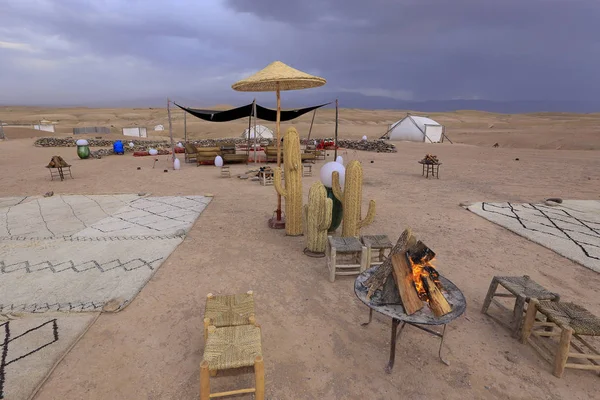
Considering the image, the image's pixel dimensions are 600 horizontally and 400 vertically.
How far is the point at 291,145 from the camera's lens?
243 inches

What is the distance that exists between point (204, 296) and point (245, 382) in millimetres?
1727

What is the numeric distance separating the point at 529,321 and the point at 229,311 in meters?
3.39

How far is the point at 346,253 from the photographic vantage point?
511 centimetres

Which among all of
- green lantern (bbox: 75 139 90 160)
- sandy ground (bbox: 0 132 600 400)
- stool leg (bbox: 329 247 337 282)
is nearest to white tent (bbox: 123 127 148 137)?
green lantern (bbox: 75 139 90 160)

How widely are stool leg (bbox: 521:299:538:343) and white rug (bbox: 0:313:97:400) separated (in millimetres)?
5115

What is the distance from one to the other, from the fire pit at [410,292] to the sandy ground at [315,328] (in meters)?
0.32

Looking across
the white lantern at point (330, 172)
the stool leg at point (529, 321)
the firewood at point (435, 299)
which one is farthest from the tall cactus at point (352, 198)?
the stool leg at point (529, 321)

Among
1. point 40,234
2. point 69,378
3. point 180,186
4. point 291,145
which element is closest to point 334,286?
point 291,145

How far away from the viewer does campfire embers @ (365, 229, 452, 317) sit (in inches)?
121

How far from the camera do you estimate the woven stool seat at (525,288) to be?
368cm

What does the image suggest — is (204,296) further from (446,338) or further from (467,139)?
(467,139)

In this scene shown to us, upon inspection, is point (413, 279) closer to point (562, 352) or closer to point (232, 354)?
point (562, 352)

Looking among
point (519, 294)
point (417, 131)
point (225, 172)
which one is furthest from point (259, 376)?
point (417, 131)

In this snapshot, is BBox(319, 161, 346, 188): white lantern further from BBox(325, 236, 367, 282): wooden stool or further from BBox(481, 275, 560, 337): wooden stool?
BBox(481, 275, 560, 337): wooden stool
